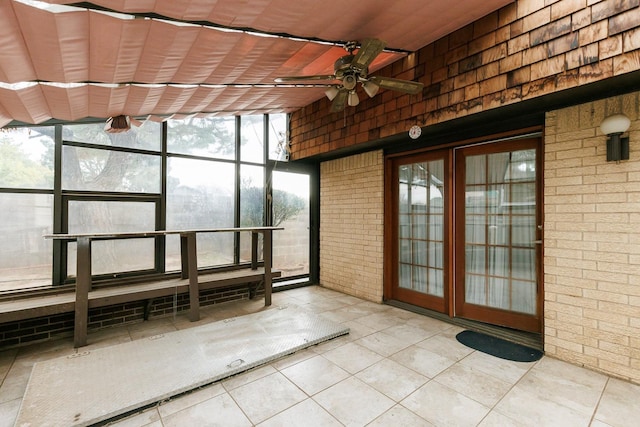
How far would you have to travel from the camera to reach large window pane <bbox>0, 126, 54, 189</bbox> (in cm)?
320

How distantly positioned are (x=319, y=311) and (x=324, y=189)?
2.40 meters

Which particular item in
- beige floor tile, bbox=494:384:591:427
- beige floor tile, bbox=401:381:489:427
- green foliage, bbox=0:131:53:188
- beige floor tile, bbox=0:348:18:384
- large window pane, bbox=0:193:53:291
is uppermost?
green foliage, bbox=0:131:53:188

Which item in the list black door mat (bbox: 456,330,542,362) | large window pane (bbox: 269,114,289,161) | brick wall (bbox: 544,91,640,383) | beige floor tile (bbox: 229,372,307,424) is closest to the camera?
beige floor tile (bbox: 229,372,307,424)

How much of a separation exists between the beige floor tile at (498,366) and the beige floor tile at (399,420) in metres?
1.00

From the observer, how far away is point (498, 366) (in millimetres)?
2684

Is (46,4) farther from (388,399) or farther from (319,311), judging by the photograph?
(319,311)

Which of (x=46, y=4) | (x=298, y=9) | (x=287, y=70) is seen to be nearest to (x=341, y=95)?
(x=287, y=70)

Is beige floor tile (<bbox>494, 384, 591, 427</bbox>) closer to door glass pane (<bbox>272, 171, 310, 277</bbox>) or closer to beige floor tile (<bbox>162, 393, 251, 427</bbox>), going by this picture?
beige floor tile (<bbox>162, 393, 251, 427</bbox>)

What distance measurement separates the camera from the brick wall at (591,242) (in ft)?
7.98

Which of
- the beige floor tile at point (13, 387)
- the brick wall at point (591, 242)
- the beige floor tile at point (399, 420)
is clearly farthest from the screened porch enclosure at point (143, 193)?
the brick wall at point (591, 242)

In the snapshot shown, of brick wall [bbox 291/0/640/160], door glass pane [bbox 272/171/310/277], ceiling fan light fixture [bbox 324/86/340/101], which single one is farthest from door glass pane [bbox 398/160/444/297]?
door glass pane [bbox 272/171/310/277]

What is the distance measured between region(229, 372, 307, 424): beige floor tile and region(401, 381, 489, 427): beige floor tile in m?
0.86

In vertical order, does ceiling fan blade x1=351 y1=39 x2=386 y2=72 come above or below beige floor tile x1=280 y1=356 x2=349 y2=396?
above

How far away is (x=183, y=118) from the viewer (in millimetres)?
4191
